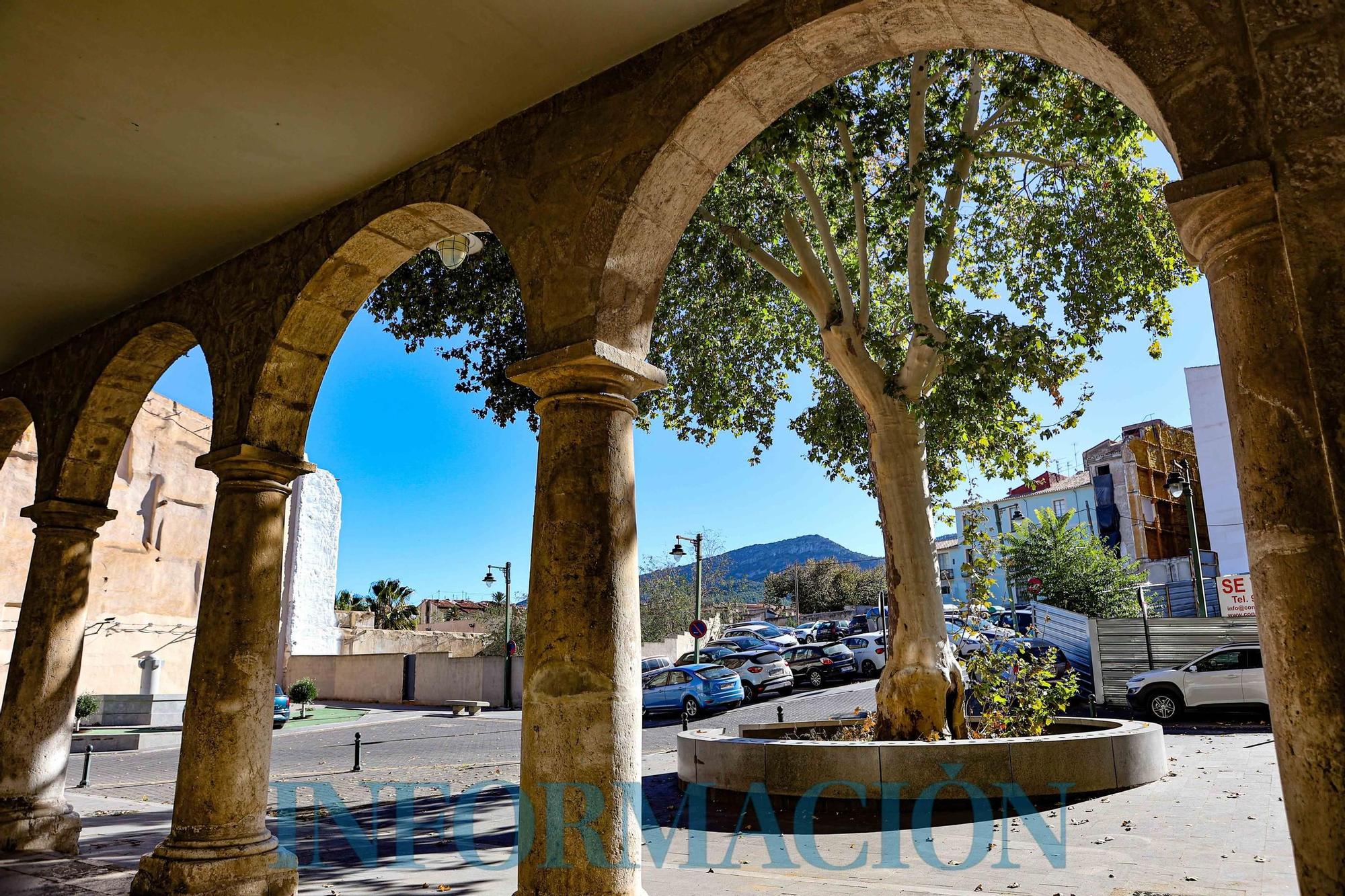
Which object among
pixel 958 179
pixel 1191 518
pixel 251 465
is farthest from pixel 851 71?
pixel 1191 518

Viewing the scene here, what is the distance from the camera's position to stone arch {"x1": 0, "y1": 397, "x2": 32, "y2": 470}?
8062 mm

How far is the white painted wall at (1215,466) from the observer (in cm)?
3108

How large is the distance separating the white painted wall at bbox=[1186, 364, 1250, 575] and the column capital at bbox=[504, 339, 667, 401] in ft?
109

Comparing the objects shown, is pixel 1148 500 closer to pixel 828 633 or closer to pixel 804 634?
pixel 804 634

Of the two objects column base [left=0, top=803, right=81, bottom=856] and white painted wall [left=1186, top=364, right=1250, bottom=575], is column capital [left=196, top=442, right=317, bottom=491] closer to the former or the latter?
column base [left=0, top=803, right=81, bottom=856]

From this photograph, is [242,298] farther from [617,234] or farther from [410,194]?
[617,234]

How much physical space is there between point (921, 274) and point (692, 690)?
11.8 metres

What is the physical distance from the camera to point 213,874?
172 inches

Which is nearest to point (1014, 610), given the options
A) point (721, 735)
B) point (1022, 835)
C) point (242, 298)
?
point (721, 735)

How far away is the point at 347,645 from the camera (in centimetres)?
3259

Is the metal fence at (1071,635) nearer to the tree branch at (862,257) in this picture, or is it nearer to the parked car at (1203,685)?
the parked car at (1203,685)

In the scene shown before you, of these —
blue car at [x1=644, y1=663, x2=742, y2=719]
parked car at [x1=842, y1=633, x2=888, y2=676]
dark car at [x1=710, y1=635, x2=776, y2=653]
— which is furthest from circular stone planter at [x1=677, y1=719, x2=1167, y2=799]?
dark car at [x1=710, y1=635, x2=776, y2=653]

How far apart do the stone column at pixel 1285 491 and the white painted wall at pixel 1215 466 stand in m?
33.4

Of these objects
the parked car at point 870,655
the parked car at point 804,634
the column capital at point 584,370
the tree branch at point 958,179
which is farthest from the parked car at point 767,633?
the column capital at point 584,370
